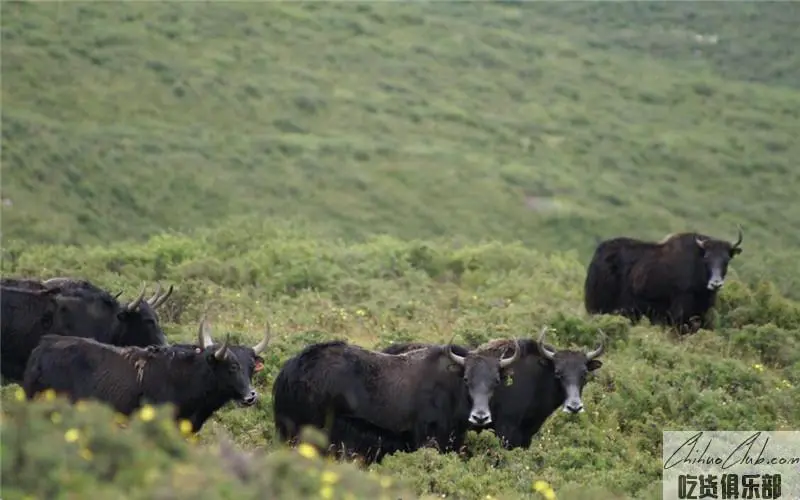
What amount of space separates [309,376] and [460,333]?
3.98m

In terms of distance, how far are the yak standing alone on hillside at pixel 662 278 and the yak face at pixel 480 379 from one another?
6269 millimetres

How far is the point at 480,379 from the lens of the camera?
453 inches

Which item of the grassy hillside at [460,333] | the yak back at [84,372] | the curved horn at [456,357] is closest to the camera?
the grassy hillside at [460,333]

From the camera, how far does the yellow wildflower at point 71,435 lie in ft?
20.6

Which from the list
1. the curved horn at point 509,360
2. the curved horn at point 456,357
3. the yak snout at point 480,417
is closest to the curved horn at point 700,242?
the curved horn at point 509,360

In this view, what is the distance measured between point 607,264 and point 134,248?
330 inches

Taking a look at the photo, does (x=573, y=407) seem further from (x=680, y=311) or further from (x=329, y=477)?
(x=680, y=311)

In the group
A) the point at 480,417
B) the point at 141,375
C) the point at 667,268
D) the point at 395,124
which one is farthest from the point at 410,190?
the point at 141,375

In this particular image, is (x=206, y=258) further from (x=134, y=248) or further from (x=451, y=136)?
(x=451, y=136)

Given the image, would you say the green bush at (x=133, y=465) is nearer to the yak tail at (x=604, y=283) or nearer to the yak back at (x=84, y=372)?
the yak back at (x=84, y=372)

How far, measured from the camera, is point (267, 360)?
13.6 meters

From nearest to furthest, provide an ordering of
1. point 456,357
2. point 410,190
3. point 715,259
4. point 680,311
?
point 456,357 → point 715,259 → point 680,311 → point 410,190

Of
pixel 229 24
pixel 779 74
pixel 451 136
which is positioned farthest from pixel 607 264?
pixel 779 74

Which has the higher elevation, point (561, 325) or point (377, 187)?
point (561, 325)
